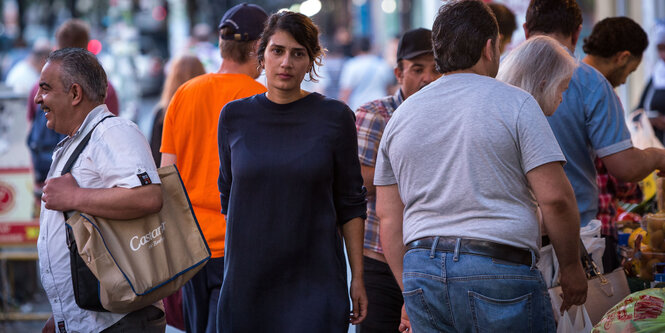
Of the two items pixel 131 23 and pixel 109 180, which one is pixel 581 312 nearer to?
pixel 109 180

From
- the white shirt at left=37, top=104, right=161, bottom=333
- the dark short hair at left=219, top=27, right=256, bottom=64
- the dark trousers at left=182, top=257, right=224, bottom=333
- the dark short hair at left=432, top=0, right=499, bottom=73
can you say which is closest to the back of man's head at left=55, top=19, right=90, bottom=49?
the dark short hair at left=219, top=27, right=256, bottom=64

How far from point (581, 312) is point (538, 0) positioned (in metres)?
1.67

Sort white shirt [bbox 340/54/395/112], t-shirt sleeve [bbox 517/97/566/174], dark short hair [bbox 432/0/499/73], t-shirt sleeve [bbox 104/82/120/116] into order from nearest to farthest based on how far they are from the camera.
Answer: t-shirt sleeve [bbox 517/97/566/174]
dark short hair [bbox 432/0/499/73]
t-shirt sleeve [bbox 104/82/120/116]
white shirt [bbox 340/54/395/112]

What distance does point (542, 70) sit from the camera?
3436 millimetres

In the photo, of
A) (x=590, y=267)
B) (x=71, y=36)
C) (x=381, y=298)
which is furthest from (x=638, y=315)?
(x=71, y=36)

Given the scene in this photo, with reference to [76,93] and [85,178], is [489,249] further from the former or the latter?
[76,93]

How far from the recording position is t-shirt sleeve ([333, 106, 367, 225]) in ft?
10.6

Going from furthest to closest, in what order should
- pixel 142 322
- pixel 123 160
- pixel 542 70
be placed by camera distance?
pixel 542 70 → pixel 142 322 → pixel 123 160

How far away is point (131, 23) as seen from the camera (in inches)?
1724

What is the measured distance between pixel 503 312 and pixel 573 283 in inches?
17.5

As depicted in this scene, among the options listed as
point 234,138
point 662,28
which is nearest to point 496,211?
point 234,138

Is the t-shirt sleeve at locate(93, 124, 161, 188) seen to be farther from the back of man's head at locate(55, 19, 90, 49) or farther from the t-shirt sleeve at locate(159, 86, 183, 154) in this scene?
the back of man's head at locate(55, 19, 90, 49)

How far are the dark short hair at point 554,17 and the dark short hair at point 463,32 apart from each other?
126 centimetres

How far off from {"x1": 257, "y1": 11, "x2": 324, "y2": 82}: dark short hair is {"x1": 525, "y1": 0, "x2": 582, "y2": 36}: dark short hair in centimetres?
137
